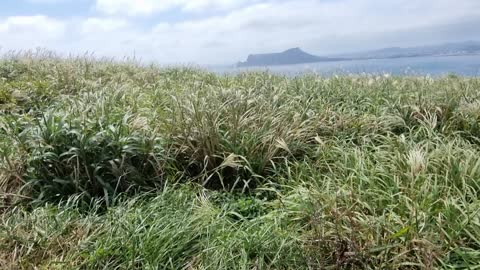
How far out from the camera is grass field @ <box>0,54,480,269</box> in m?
2.44

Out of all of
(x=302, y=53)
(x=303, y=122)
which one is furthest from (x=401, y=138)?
(x=302, y=53)

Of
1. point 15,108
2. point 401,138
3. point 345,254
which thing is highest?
point 15,108

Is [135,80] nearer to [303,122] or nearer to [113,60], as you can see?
[113,60]

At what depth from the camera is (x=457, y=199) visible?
2.64m

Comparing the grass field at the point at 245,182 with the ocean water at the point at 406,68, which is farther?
the ocean water at the point at 406,68

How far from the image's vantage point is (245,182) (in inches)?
136

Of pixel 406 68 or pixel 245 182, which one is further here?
pixel 406 68

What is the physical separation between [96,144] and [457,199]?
259 cm

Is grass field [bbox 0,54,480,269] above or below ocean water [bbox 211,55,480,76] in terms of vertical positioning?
→ below

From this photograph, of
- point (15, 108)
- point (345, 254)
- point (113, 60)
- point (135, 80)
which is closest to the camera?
point (345, 254)

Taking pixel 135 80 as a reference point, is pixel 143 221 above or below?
below

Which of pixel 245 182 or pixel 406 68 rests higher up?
pixel 406 68

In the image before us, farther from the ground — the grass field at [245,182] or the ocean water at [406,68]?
the ocean water at [406,68]

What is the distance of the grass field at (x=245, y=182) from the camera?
96.0 inches
